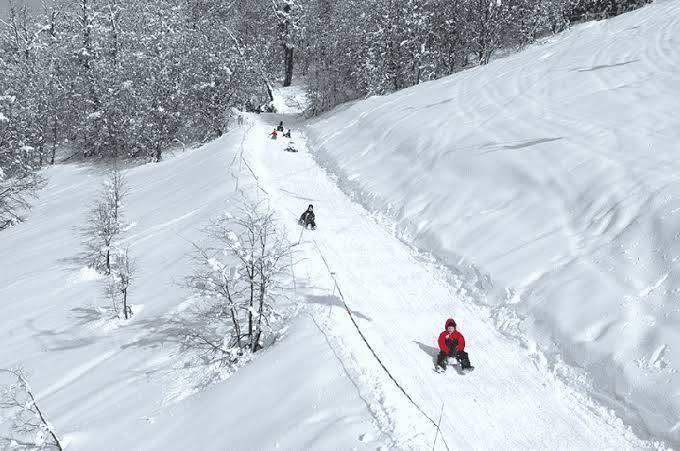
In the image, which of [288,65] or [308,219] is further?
[288,65]

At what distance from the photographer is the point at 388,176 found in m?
20.8

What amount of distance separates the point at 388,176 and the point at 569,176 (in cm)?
794

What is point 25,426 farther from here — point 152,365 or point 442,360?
point 442,360

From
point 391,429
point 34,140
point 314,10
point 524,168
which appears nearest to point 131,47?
point 34,140

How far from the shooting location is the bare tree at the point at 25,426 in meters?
8.38

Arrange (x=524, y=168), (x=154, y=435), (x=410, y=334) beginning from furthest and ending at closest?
(x=524, y=168), (x=410, y=334), (x=154, y=435)

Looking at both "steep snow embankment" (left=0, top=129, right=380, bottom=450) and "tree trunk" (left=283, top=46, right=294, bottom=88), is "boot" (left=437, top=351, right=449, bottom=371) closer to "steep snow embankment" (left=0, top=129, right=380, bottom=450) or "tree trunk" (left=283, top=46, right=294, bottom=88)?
"steep snow embankment" (left=0, top=129, right=380, bottom=450)

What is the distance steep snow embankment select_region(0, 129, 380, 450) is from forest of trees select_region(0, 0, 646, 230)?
15.9 meters

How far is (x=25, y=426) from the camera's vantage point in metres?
10.1

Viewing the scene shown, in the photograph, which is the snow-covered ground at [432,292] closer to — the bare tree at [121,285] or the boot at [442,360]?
the boot at [442,360]

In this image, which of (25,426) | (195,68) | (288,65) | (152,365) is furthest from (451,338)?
(288,65)

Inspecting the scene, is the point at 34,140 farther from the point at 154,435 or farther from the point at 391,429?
the point at 391,429

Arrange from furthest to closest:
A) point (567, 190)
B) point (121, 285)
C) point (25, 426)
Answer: point (567, 190), point (121, 285), point (25, 426)

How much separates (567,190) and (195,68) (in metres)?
32.9
